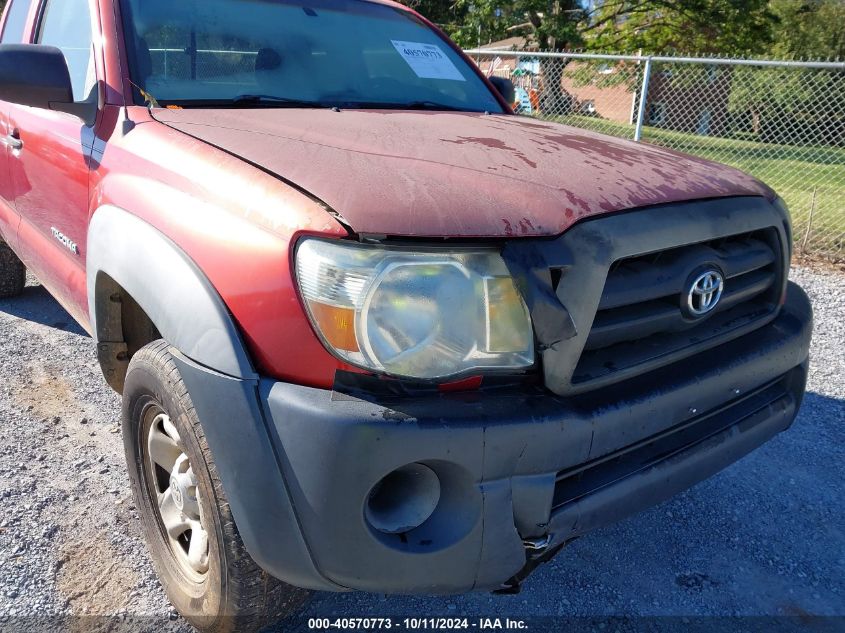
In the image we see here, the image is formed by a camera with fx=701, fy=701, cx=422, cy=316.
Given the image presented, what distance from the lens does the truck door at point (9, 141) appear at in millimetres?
3348

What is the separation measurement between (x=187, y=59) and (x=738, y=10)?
23012mm

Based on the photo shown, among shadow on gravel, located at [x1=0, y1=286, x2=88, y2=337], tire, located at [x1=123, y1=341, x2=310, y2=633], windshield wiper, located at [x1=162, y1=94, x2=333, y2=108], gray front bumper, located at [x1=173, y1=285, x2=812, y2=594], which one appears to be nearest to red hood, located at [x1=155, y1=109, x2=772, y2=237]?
windshield wiper, located at [x1=162, y1=94, x2=333, y2=108]

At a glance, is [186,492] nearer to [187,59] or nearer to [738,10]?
[187,59]

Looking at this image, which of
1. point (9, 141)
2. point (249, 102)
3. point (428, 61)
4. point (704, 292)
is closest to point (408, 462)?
point (704, 292)

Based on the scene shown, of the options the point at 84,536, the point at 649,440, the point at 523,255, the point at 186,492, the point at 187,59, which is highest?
the point at 187,59

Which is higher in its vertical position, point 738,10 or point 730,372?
point 738,10

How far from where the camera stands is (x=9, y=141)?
3.27 meters

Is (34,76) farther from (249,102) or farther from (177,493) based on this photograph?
(177,493)

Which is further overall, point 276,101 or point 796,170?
point 796,170

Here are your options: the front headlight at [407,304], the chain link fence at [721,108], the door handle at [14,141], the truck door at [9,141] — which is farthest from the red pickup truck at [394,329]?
the chain link fence at [721,108]

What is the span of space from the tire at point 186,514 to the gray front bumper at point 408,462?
0.11 metres

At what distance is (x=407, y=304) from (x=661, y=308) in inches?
29.6

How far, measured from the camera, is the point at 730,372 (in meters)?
1.97

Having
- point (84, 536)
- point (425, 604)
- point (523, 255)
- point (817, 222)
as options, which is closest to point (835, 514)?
point (425, 604)
